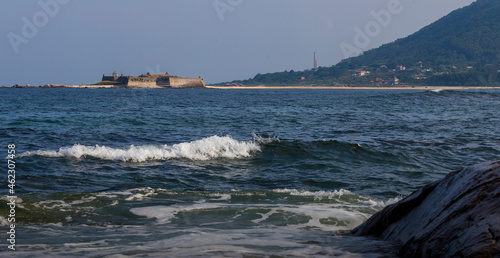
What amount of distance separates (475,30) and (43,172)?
663 ft

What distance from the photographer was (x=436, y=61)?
575 ft

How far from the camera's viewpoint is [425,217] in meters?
3.83

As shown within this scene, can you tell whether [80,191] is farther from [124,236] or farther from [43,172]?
[124,236]

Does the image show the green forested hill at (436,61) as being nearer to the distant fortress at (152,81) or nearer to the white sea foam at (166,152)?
the distant fortress at (152,81)

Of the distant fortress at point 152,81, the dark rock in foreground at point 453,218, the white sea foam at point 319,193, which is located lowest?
the white sea foam at point 319,193

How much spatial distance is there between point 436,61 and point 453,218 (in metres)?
188

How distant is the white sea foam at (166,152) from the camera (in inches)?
464

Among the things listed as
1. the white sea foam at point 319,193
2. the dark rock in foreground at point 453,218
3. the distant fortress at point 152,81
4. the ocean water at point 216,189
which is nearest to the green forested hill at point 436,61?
the distant fortress at point 152,81

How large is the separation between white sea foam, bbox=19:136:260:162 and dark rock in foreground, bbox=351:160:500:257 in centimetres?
831

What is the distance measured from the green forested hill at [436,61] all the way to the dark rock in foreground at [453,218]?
492 feet

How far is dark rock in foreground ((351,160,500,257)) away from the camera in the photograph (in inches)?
121

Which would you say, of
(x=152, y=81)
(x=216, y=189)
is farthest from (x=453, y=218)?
(x=152, y=81)

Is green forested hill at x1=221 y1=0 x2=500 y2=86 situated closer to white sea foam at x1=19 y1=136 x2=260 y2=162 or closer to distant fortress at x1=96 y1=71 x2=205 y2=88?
distant fortress at x1=96 y1=71 x2=205 y2=88

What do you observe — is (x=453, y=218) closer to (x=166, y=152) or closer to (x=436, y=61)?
(x=166, y=152)
